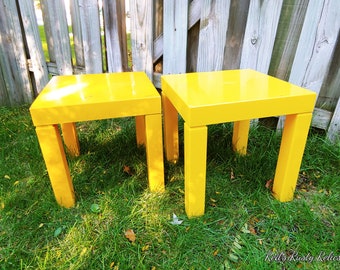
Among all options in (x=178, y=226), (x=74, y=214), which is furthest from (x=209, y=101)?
(x=74, y=214)

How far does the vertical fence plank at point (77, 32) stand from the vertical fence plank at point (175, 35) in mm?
Answer: 838

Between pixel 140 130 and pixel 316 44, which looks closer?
pixel 316 44

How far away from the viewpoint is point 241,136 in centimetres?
178

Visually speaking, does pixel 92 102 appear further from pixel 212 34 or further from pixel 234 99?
pixel 212 34

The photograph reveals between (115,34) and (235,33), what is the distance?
982mm

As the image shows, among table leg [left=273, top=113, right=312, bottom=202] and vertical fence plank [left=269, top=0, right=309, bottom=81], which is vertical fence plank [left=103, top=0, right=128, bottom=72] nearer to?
vertical fence plank [left=269, top=0, right=309, bottom=81]

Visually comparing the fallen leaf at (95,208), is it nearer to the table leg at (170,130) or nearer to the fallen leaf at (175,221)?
the fallen leaf at (175,221)

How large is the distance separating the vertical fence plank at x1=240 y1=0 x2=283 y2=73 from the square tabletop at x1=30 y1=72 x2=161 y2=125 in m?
0.84

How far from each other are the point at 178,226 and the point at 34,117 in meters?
0.86

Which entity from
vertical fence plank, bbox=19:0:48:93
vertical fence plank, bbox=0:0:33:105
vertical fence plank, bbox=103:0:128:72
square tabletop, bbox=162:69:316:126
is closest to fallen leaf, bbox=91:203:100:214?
square tabletop, bbox=162:69:316:126

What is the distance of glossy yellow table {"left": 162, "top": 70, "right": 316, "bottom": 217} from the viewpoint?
1142 millimetres

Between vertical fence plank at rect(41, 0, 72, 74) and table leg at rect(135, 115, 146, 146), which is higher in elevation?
vertical fence plank at rect(41, 0, 72, 74)

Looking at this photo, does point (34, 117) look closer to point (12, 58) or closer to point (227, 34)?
point (227, 34)

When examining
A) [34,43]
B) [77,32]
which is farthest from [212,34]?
[34,43]
